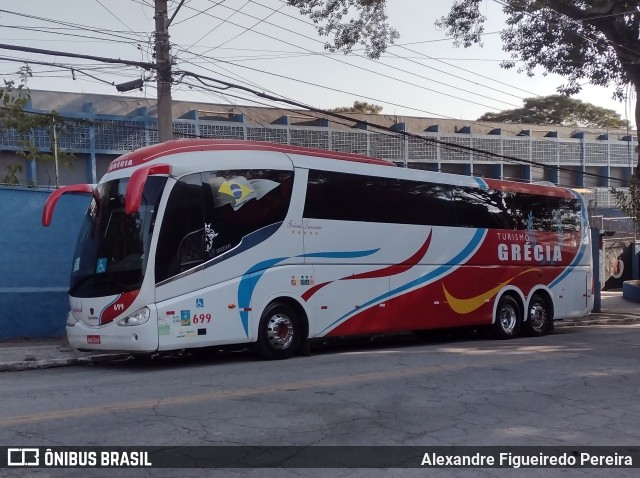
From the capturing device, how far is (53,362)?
12.6 m

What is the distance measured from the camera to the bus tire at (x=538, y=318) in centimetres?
1847

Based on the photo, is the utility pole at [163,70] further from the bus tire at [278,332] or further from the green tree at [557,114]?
the green tree at [557,114]

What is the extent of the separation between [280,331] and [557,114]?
4756 cm

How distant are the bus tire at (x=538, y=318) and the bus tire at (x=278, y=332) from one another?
750 centimetres

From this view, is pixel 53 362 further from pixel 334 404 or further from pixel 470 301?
pixel 470 301

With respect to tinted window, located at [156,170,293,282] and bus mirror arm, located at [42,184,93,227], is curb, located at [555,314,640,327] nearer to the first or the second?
tinted window, located at [156,170,293,282]

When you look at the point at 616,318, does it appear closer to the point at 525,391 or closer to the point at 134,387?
the point at 525,391

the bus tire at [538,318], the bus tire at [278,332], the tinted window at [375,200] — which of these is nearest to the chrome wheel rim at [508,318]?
the bus tire at [538,318]

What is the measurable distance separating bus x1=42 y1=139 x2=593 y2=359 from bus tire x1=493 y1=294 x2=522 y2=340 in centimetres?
4

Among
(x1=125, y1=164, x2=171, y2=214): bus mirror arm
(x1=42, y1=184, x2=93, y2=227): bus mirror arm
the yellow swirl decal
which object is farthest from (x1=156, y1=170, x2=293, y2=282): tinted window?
the yellow swirl decal

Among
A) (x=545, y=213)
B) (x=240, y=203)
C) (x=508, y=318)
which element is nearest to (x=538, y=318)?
(x=508, y=318)

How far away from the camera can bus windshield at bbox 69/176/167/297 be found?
1130cm

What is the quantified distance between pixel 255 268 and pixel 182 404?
439cm

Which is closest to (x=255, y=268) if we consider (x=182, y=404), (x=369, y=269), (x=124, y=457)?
(x=369, y=269)
